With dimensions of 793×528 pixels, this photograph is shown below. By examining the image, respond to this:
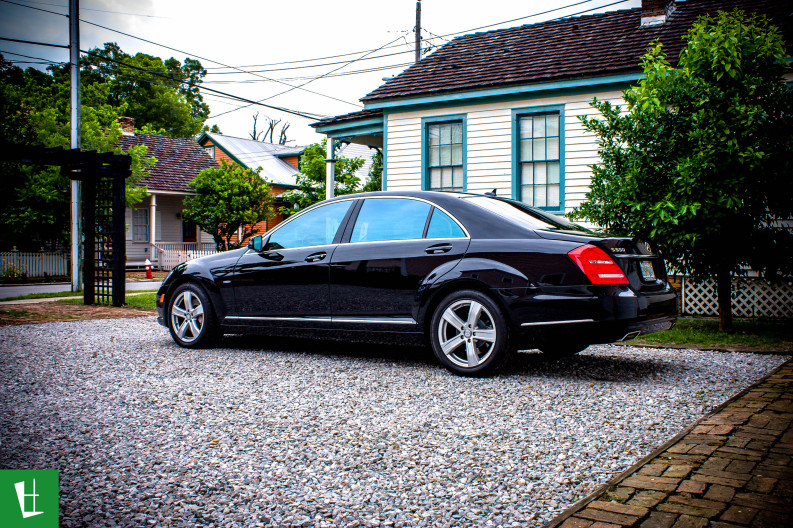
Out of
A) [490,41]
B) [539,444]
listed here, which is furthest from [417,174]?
[539,444]

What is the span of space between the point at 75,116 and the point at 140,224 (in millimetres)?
15690

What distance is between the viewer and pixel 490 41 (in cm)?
1573

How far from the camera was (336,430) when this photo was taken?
407cm

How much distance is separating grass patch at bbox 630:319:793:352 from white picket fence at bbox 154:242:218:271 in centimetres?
2226

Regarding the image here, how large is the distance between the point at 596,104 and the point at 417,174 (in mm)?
5682

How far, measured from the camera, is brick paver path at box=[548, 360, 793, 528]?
2.66 m

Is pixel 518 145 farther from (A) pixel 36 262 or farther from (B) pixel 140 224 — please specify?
(B) pixel 140 224

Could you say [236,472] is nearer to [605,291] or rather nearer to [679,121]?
[605,291]

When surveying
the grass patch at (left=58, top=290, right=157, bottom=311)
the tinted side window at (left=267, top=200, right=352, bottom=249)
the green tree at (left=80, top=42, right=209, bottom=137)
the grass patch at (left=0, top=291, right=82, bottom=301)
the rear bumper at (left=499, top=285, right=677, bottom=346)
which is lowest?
the grass patch at (left=0, top=291, right=82, bottom=301)

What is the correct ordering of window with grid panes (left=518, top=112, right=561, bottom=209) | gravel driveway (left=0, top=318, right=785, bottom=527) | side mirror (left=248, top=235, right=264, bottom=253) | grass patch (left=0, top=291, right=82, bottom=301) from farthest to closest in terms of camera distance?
grass patch (left=0, top=291, right=82, bottom=301)
window with grid panes (left=518, top=112, right=561, bottom=209)
side mirror (left=248, top=235, right=264, bottom=253)
gravel driveway (left=0, top=318, right=785, bottom=527)

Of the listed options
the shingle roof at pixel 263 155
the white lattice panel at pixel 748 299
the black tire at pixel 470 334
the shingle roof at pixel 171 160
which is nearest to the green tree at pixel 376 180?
the shingle roof at pixel 263 155

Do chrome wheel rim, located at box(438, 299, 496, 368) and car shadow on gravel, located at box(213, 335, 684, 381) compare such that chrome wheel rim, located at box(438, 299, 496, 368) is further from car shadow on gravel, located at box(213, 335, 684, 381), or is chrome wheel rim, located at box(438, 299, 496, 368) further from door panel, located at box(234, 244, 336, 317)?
door panel, located at box(234, 244, 336, 317)

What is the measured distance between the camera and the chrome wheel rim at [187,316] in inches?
286

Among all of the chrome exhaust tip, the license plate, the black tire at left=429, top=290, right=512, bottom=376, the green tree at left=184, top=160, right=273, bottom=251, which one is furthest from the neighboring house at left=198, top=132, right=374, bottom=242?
the chrome exhaust tip
